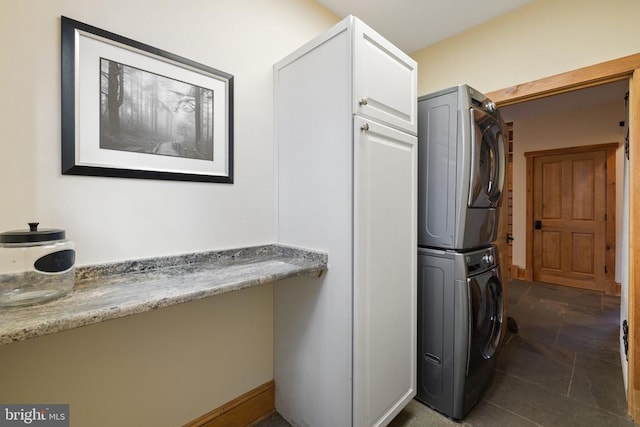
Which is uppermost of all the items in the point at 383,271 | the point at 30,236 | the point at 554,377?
the point at 30,236

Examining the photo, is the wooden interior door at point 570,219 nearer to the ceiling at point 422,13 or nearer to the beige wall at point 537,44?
the beige wall at point 537,44

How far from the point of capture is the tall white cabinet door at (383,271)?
1.26m

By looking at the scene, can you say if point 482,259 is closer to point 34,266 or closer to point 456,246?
point 456,246

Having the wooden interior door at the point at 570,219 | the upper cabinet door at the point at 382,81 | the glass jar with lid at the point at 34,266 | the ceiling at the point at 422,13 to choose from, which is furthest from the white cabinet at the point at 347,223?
the wooden interior door at the point at 570,219

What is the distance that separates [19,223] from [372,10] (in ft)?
7.49

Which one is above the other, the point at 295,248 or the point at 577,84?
the point at 577,84

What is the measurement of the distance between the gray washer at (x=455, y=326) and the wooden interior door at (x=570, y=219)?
367 cm

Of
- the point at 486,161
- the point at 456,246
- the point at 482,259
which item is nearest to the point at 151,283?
the point at 456,246

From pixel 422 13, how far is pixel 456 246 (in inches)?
66.8

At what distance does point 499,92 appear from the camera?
2.06 metres

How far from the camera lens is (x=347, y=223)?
124cm

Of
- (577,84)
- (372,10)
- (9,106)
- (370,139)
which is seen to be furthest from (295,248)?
(577,84)

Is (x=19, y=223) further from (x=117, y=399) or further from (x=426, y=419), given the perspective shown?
(x=426, y=419)

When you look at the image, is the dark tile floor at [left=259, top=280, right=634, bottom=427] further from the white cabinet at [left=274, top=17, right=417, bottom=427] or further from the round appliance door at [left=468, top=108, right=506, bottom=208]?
the round appliance door at [left=468, top=108, right=506, bottom=208]
